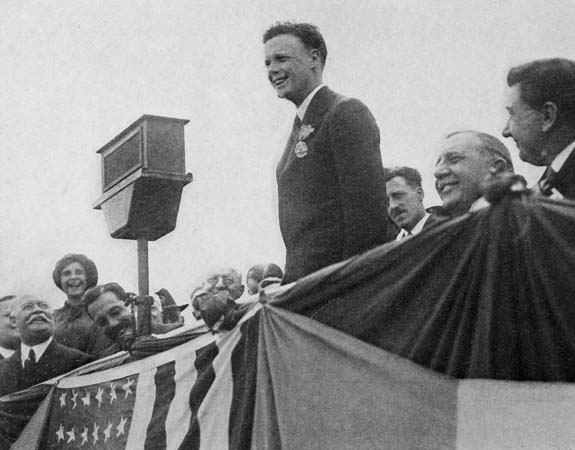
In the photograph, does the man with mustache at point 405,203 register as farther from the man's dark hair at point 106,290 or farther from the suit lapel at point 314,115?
the man's dark hair at point 106,290

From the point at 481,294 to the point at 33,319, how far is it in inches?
174

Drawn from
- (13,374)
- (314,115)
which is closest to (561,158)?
(314,115)

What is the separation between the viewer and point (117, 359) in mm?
5191

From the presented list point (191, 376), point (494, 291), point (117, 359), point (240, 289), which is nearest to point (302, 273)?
point (191, 376)

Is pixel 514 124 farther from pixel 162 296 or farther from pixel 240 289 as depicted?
pixel 162 296

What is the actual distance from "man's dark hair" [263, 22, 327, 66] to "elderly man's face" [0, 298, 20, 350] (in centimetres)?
417

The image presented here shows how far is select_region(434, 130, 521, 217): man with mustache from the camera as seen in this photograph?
3.75 m

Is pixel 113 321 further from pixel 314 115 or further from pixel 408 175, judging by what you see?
pixel 314 115

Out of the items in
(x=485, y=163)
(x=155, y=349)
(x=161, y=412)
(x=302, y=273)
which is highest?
(x=485, y=163)

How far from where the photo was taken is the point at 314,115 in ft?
12.2

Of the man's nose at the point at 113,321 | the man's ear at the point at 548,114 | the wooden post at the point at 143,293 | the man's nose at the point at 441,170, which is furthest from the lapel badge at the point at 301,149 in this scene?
the man's nose at the point at 113,321

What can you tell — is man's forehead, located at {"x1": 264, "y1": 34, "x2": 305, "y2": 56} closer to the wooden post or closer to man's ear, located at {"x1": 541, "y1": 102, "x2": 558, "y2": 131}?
man's ear, located at {"x1": 541, "y1": 102, "x2": 558, "y2": 131}

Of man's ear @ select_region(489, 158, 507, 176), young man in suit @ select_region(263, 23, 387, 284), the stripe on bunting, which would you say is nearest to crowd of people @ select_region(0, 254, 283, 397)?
the stripe on bunting

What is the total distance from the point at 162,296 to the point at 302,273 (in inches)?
150
